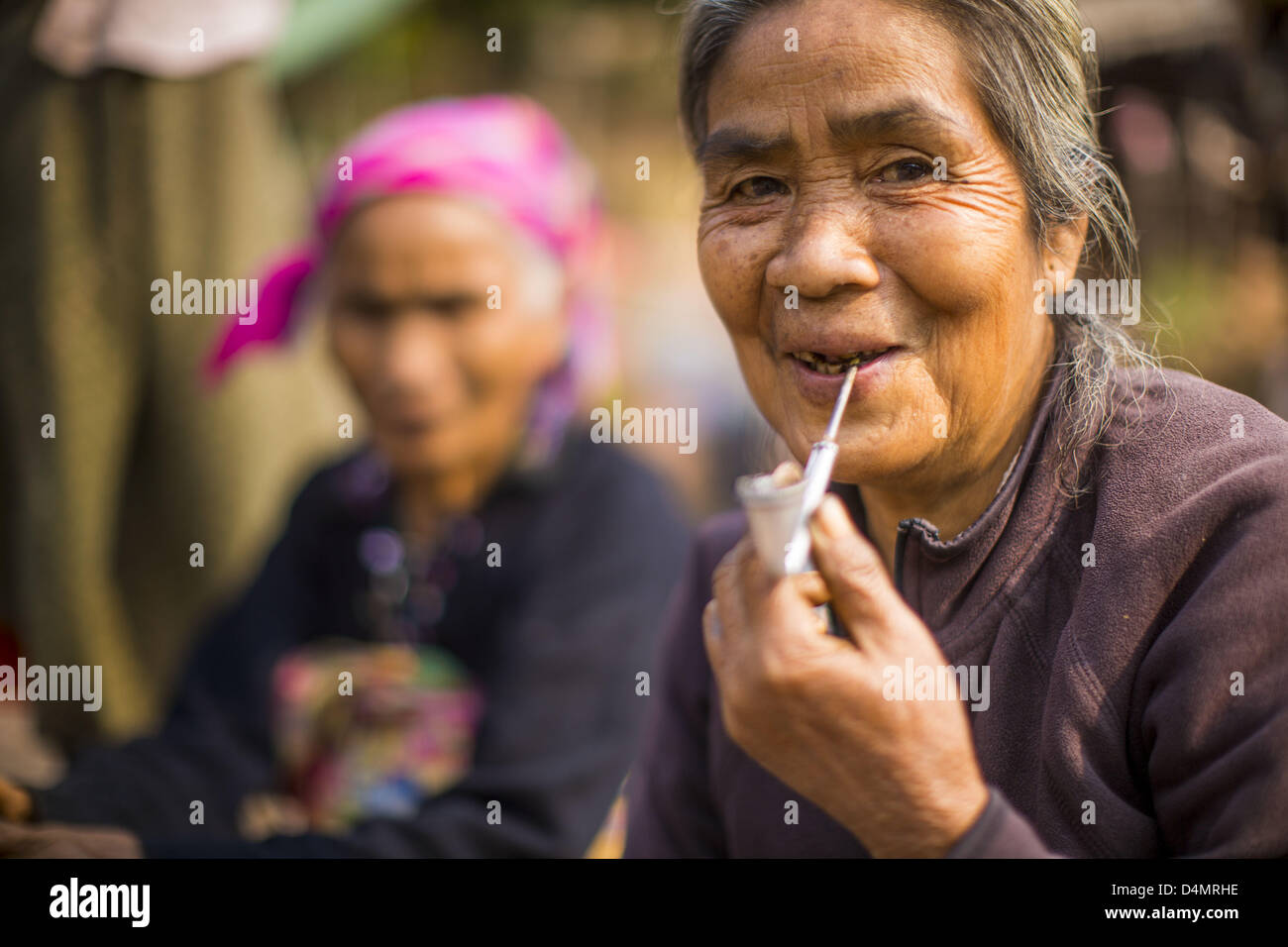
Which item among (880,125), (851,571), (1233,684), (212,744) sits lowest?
(212,744)

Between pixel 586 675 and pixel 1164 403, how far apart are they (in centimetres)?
137

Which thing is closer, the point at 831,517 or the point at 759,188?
the point at 831,517

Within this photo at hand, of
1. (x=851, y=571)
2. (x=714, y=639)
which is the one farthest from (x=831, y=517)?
(x=714, y=639)

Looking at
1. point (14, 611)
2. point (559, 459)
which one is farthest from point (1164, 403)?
point (14, 611)

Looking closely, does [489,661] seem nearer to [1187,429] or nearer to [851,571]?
[851,571]

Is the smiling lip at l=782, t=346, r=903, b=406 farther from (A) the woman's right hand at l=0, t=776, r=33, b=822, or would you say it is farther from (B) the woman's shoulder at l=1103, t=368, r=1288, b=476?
(A) the woman's right hand at l=0, t=776, r=33, b=822

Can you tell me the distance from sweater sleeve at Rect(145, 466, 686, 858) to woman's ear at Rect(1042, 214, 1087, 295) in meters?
1.28

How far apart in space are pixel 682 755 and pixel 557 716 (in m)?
0.70

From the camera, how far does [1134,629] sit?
1082 mm

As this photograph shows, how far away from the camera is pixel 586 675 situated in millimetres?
2252

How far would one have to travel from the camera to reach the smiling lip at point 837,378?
1.16 metres

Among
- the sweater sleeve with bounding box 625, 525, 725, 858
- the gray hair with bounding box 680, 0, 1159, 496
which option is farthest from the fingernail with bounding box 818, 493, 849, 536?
the sweater sleeve with bounding box 625, 525, 725, 858

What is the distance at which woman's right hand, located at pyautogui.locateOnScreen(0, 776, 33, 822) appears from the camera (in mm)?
1798
